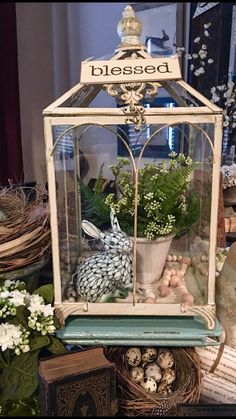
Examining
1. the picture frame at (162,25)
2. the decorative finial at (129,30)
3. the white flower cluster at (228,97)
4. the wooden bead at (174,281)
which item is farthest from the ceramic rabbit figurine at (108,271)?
the picture frame at (162,25)

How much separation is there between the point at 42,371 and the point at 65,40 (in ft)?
7.79

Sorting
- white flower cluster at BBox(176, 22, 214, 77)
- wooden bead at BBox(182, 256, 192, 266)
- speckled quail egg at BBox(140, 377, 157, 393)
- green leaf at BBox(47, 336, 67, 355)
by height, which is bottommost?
speckled quail egg at BBox(140, 377, 157, 393)

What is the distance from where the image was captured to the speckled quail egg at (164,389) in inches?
28.3

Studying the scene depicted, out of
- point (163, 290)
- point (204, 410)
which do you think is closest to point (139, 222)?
point (163, 290)

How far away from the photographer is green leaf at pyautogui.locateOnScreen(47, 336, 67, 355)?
690mm

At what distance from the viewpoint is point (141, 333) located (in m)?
0.70

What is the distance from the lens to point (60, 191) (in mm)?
736

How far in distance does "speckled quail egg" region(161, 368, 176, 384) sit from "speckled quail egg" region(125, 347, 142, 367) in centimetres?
5

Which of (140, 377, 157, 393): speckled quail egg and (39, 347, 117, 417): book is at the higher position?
(39, 347, 117, 417): book

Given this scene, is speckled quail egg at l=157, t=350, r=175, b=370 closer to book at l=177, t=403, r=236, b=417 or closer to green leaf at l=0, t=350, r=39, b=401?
book at l=177, t=403, r=236, b=417

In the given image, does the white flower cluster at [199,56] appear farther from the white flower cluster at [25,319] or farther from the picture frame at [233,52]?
the white flower cluster at [25,319]

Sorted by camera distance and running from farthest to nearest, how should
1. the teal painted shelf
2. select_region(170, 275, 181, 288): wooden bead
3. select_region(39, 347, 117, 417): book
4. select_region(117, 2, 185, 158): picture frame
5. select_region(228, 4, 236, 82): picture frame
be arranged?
select_region(117, 2, 185, 158): picture frame
select_region(228, 4, 236, 82): picture frame
select_region(170, 275, 181, 288): wooden bead
the teal painted shelf
select_region(39, 347, 117, 417): book

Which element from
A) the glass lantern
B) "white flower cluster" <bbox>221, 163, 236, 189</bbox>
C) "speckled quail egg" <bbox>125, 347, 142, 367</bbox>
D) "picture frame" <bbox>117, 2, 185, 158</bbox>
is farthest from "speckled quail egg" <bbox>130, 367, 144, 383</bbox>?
"picture frame" <bbox>117, 2, 185, 158</bbox>

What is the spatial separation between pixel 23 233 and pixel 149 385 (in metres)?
0.37
